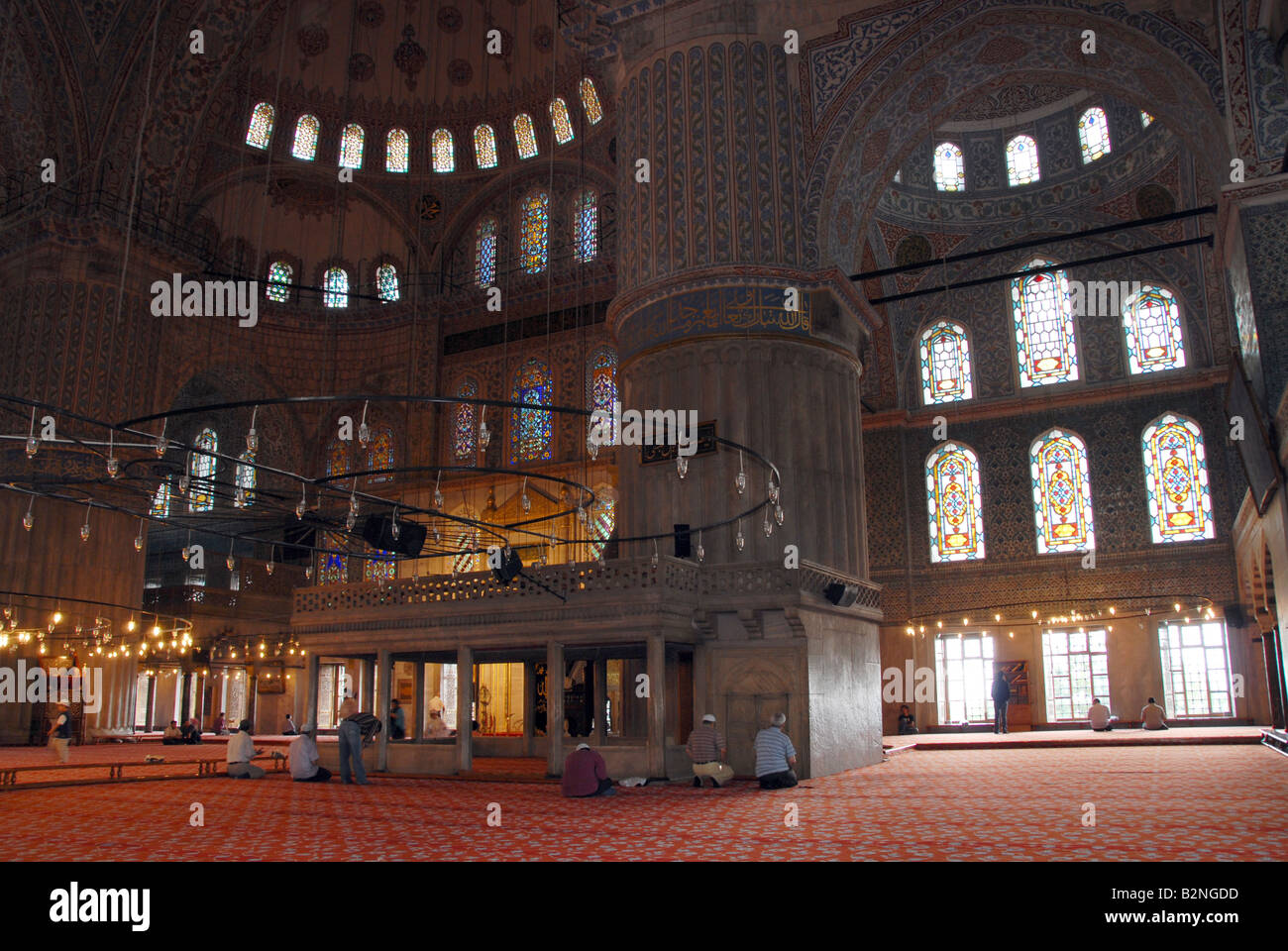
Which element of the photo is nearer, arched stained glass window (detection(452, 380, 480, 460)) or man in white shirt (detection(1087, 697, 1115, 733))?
man in white shirt (detection(1087, 697, 1115, 733))

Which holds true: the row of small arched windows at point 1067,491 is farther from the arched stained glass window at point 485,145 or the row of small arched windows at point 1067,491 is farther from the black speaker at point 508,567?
the arched stained glass window at point 485,145

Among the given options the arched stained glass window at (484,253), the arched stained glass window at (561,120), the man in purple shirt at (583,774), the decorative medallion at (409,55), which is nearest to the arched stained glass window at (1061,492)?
the arched stained glass window at (561,120)

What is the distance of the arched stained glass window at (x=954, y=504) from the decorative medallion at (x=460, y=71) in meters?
11.4

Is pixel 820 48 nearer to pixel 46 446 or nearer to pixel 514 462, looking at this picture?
pixel 514 462

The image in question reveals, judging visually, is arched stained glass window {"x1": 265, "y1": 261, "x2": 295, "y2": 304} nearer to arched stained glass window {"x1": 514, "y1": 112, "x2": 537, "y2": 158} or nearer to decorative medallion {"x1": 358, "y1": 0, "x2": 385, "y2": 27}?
decorative medallion {"x1": 358, "y1": 0, "x2": 385, "y2": 27}

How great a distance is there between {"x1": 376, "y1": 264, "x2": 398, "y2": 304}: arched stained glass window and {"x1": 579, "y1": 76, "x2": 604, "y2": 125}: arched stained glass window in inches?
197

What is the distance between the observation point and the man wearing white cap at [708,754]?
9008mm

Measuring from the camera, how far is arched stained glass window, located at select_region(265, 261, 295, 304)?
2077 cm

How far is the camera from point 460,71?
67.5 feet

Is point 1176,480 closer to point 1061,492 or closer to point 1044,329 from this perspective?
point 1061,492

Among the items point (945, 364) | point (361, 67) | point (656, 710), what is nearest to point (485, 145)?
point (361, 67)

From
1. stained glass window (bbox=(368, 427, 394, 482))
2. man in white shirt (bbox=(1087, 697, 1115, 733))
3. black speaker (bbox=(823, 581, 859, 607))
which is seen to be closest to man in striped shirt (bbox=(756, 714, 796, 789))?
black speaker (bbox=(823, 581, 859, 607))
